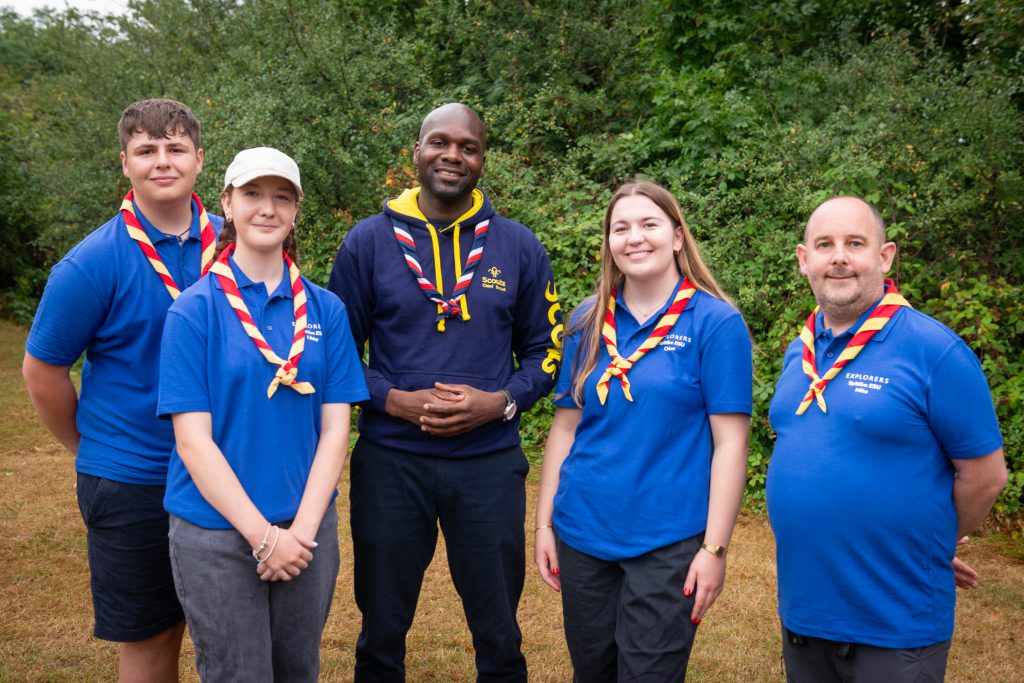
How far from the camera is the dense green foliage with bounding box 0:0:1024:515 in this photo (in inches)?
305

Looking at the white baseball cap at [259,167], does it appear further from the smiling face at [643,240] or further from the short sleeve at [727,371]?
the short sleeve at [727,371]

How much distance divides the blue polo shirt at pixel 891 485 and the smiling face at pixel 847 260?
125 millimetres

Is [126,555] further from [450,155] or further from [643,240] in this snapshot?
[643,240]

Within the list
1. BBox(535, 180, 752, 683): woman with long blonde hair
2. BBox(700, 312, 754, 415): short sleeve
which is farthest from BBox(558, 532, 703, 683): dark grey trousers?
BBox(700, 312, 754, 415): short sleeve

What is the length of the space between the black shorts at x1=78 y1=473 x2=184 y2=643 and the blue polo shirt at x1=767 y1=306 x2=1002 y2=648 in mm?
2140

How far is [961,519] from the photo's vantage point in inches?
111

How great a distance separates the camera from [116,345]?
3.18m

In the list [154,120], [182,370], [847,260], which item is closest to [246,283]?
[182,370]

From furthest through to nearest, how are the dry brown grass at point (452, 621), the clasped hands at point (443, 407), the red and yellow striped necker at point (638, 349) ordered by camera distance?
the dry brown grass at point (452, 621) → the clasped hands at point (443, 407) → the red and yellow striped necker at point (638, 349)

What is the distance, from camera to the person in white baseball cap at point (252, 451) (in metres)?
2.80

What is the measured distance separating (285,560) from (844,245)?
196 cm

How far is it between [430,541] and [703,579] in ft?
4.09

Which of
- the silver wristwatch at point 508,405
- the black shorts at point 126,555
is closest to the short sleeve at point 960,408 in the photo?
the silver wristwatch at point 508,405

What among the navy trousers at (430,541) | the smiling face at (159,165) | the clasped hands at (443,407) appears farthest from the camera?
the navy trousers at (430,541)
